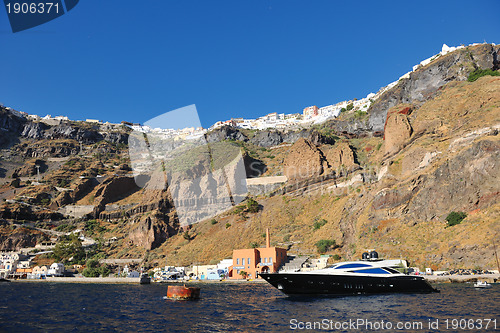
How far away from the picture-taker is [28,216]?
118250mm

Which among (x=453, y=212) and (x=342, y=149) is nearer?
(x=453, y=212)

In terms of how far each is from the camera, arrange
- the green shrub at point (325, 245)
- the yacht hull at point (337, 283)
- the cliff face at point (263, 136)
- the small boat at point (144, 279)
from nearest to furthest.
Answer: the yacht hull at point (337, 283), the green shrub at point (325, 245), the small boat at point (144, 279), the cliff face at point (263, 136)

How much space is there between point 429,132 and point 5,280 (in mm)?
104056

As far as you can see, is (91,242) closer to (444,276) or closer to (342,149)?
(342,149)

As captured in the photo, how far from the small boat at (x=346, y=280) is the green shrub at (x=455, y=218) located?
2307 cm

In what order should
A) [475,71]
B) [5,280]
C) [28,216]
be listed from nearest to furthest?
1. [5,280]
2. [475,71]
3. [28,216]

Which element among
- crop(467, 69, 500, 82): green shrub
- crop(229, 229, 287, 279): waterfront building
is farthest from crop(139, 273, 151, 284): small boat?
crop(467, 69, 500, 82): green shrub

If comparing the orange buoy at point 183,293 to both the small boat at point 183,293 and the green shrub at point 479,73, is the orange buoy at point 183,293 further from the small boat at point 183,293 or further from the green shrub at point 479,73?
the green shrub at point 479,73

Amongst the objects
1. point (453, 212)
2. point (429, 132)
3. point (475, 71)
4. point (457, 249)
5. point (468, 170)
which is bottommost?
point (457, 249)

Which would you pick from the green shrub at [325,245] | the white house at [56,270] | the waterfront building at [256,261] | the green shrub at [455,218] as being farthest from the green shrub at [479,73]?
the white house at [56,270]

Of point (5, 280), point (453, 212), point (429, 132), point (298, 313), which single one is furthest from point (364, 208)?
point (5, 280)

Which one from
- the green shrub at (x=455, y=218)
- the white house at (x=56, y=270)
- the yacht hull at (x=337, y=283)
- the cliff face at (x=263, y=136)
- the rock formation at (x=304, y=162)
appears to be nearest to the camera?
the yacht hull at (x=337, y=283)

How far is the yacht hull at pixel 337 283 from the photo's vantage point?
1320 inches

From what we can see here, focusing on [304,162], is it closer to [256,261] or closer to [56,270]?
[256,261]
